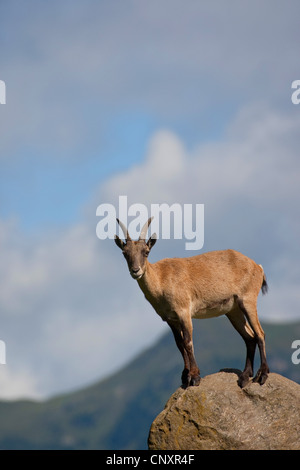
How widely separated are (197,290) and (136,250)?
2212 mm

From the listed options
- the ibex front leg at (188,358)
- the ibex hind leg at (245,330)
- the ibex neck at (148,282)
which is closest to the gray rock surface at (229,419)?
the ibex front leg at (188,358)

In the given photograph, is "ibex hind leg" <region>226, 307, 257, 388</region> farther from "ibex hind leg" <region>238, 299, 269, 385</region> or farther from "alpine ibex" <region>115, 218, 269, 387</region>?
"ibex hind leg" <region>238, 299, 269, 385</region>

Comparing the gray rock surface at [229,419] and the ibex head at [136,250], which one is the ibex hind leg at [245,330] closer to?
the gray rock surface at [229,419]

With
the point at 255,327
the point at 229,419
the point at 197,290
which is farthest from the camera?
the point at 255,327

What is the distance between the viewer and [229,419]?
19.8 meters

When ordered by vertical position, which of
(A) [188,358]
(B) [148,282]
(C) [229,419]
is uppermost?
(B) [148,282]

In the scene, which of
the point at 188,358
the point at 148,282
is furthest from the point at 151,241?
the point at 188,358

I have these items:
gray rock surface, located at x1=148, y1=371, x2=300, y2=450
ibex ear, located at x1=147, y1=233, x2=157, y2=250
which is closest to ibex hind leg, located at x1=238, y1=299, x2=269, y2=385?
Answer: gray rock surface, located at x1=148, y1=371, x2=300, y2=450

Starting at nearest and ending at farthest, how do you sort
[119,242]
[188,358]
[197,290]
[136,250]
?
1. [136,250]
2. [119,242]
3. [188,358]
4. [197,290]

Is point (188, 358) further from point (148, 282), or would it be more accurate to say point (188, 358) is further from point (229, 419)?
point (148, 282)

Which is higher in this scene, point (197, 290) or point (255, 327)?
point (197, 290)

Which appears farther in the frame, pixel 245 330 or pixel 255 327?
pixel 245 330
